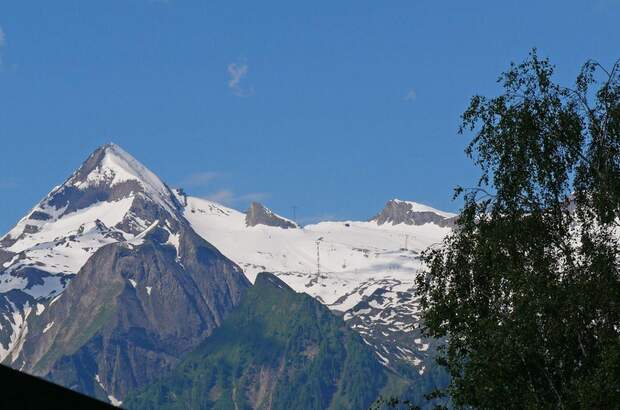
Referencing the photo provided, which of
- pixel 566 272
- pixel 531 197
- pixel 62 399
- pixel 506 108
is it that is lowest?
pixel 62 399

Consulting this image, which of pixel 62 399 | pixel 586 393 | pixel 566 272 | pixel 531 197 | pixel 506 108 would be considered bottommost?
pixel 62 399

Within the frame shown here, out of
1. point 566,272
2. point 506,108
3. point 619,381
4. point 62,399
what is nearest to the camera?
point 62,399

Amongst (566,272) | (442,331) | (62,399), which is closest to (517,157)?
(566,272)

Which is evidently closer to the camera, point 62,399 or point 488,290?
point 62,399

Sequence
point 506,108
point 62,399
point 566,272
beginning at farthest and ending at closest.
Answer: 1. point 506,108
2. point 566,272
3. point 62,399

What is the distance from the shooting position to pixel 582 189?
217 feet

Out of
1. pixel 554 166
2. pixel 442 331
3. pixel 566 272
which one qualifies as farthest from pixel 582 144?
pixel 442 331

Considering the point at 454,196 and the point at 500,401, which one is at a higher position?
the point at 454,196

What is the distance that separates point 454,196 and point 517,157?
17.2ft

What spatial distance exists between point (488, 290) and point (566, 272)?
691cm

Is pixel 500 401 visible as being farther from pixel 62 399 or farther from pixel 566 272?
pixel 62 399

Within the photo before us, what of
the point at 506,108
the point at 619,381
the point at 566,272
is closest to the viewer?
the point at 619,381

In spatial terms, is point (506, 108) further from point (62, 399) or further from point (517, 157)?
point (62, 399)

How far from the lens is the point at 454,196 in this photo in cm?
6956
